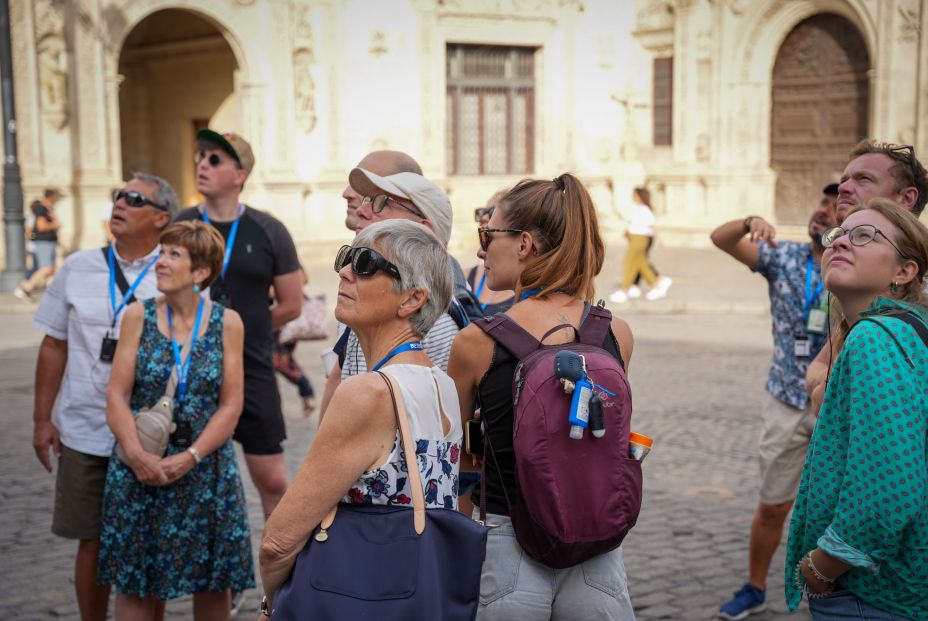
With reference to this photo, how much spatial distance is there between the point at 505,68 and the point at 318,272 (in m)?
7.38

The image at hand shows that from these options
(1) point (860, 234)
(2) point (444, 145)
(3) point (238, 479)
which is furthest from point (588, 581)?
(2) point (444, 145)

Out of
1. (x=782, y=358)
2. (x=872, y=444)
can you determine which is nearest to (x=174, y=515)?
(x=872, y=444)

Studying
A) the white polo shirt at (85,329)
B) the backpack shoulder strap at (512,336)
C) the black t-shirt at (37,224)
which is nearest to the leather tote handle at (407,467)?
the backpack shoulder strap at (512,336)

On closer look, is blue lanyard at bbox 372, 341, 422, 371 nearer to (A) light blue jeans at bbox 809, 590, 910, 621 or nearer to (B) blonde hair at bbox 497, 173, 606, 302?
(B) blonde hair at bbox 497, 173, 606, 302

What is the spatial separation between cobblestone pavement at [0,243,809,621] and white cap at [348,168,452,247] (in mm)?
2387

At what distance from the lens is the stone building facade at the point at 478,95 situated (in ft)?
67.1

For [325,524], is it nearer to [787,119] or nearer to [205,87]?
[787,119]

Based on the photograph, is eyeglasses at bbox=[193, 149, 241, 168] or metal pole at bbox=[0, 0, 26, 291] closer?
eyeglasses at bbox=[193, 149, 241, 168]

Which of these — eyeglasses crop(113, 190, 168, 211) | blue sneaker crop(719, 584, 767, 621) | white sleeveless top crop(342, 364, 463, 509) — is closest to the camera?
white sleeveless top crop(342, 364, 463, 509)

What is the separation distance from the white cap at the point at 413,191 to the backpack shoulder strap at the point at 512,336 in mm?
651

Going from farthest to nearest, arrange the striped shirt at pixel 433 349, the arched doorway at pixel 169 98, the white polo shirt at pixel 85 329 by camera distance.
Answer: the arched doorway at pixel 169 98 → the white polo shirt at pixel 85 329 → the striped shirt at pixel 433 349

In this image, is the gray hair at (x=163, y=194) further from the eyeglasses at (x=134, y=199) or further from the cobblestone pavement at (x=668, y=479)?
the cobblestone pavement at (x=668, y=479)

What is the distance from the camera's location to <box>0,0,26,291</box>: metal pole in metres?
16.5

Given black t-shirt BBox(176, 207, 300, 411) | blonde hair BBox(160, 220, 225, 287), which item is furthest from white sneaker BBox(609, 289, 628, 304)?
blonde hair BBox(160, 220, 225, 287)
